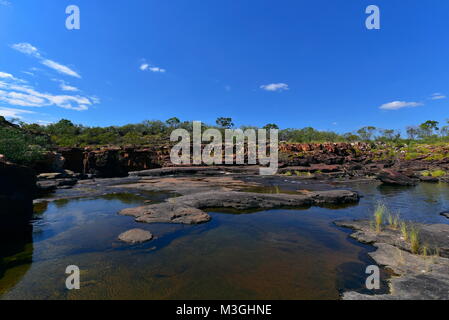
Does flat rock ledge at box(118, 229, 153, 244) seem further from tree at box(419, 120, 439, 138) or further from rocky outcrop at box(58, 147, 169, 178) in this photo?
tree at box(419, 120, 439, 138)

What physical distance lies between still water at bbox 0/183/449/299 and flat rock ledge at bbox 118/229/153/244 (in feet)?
0.87

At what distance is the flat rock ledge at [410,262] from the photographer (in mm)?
3953

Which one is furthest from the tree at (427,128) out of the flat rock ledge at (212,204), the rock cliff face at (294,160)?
the flat rock ledge at (212,204)

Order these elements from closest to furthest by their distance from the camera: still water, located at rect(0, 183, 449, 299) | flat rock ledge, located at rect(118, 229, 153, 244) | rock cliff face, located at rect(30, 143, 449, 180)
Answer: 1. still water, located at rect(0, 183, 449, 299)
2. flat rock ledge, located at rect(118, 229, 153, 244)
3. rock cliff face, located at rect(30, 143, 449, 180)

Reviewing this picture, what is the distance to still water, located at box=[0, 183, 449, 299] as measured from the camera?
4336 millimetres

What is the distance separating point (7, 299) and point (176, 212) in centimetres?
584

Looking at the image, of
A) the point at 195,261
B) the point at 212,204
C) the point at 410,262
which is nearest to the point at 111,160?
the point at 212,204

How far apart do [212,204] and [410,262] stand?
816 cm

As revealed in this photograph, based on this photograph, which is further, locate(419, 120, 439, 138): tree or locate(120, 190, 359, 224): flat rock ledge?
locate(419, 120, 439, 138): tree

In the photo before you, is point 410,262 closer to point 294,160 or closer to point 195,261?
point 195,261

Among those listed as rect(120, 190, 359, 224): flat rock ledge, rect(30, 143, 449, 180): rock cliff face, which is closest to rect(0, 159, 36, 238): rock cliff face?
rect(120, 190, 359, 224): flat rock ledge

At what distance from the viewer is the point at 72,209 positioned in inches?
466

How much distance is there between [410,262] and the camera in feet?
17.4

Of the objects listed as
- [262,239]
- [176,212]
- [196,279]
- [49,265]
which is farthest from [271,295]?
[176,212]
